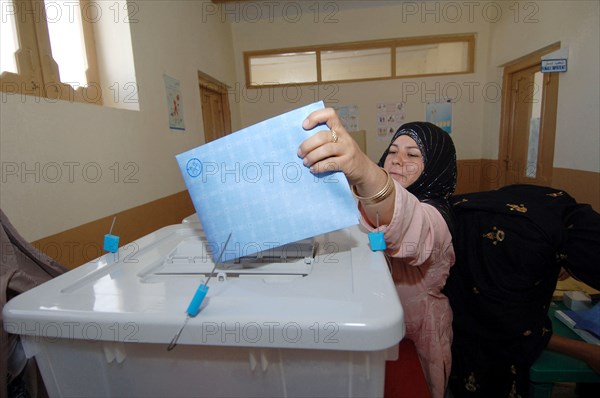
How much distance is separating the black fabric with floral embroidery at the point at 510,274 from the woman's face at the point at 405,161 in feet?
0.62

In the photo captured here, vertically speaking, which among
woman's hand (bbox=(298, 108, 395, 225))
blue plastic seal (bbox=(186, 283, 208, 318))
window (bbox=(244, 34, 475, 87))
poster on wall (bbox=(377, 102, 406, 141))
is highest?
window (bbox=(244, 34, 475, 87))

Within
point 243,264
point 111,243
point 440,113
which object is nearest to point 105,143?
point 111,243

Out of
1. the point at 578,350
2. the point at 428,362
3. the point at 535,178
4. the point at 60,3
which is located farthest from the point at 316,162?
the point at 535,178

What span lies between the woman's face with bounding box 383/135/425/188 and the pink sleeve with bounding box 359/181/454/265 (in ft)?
0.75

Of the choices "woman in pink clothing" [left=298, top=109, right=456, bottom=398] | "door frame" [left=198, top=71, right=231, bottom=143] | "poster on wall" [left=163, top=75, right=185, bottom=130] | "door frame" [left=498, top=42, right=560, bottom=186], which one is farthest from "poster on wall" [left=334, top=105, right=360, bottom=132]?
"woman in pink clothing" [left=298, top=109, right=456, bottom=398]

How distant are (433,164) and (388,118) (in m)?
3.07

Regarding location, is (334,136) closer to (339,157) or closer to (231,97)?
(339,157)

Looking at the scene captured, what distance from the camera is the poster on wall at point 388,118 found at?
3779 millimetres

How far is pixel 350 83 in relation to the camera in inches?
150

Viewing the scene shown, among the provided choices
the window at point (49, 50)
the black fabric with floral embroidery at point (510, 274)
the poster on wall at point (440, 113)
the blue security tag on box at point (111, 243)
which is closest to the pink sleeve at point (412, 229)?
the black fabric with floral embroidery at point (510, 274)

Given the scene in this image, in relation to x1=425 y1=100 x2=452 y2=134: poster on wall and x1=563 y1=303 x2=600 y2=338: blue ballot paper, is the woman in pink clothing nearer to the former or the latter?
x1=563 y1=303 x2=600 y2=338: blue ballot paper

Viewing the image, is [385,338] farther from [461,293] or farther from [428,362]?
[461,293]

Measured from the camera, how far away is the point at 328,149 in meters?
0.47

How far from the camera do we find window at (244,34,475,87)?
12.1ft
